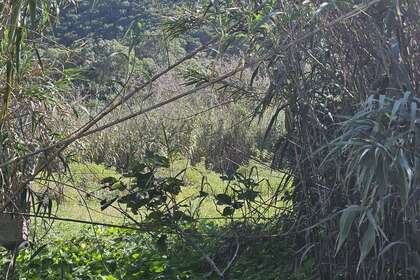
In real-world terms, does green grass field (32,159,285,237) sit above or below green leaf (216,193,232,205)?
below

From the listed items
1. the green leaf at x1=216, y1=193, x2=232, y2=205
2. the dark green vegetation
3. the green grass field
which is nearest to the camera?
the dark green vegetation

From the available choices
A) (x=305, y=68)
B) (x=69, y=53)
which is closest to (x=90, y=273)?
(x=69, y=53)

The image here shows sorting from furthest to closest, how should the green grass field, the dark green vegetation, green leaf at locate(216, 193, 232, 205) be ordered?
the green grass field, green leaf at locate(216, 193, 232, 205), the dark green vegetation

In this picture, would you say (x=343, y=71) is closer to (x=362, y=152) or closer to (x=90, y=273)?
(x=362, y=152)

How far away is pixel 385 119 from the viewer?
3.03 m

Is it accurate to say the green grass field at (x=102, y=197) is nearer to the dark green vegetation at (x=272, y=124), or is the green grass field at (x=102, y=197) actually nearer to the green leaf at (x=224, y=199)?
the green leaf at (x=224, y=199)

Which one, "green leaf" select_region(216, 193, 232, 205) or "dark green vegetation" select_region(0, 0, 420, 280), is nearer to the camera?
"dark green vegetation" select_region(0, 0, 420, 280)

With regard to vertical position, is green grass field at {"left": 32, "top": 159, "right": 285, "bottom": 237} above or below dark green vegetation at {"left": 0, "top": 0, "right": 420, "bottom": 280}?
below

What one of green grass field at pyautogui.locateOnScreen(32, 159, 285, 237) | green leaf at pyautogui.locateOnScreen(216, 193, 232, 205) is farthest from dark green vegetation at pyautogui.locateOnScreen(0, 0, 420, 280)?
green grass field at pyautogui.locateOnScreen(32, 159, 285, 237)

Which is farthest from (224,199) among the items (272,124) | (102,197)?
(102,197)

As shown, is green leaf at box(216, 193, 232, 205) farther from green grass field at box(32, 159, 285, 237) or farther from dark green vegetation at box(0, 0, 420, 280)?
green grass field at box(32, 159, 285, 237)

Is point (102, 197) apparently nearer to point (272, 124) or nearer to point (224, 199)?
point (224, 199)

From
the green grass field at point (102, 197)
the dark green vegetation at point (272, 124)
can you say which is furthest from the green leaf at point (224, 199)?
the green grass field at point (102, 197)

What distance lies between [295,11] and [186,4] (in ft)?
3.47
